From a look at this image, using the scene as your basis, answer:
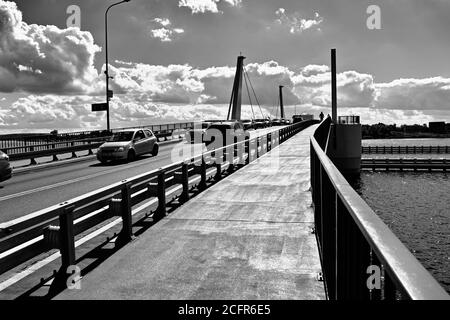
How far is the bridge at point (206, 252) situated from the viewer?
2.77 meters

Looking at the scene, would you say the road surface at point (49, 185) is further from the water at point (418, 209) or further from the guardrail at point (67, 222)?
the water at point (418, 209)

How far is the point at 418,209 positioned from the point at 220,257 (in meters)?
43.8

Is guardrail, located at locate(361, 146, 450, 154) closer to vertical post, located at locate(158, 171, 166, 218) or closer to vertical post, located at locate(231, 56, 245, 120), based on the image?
vertical post, located at locate(231, 56, 245, 120)

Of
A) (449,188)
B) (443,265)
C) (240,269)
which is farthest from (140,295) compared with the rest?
(449,188)

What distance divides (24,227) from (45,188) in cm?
1031

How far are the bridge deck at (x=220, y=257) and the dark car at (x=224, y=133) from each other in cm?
1726

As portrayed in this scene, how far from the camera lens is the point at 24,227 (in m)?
5.01

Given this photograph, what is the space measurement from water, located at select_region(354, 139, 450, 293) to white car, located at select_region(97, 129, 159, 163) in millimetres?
15614

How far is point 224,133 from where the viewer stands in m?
28.3

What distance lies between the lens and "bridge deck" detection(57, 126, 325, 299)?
5000 millimetres

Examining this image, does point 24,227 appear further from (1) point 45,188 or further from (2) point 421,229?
(2) point 421,229

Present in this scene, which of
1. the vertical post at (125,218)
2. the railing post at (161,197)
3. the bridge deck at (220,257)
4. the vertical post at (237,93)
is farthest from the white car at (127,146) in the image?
the vertical post at (237,93)
